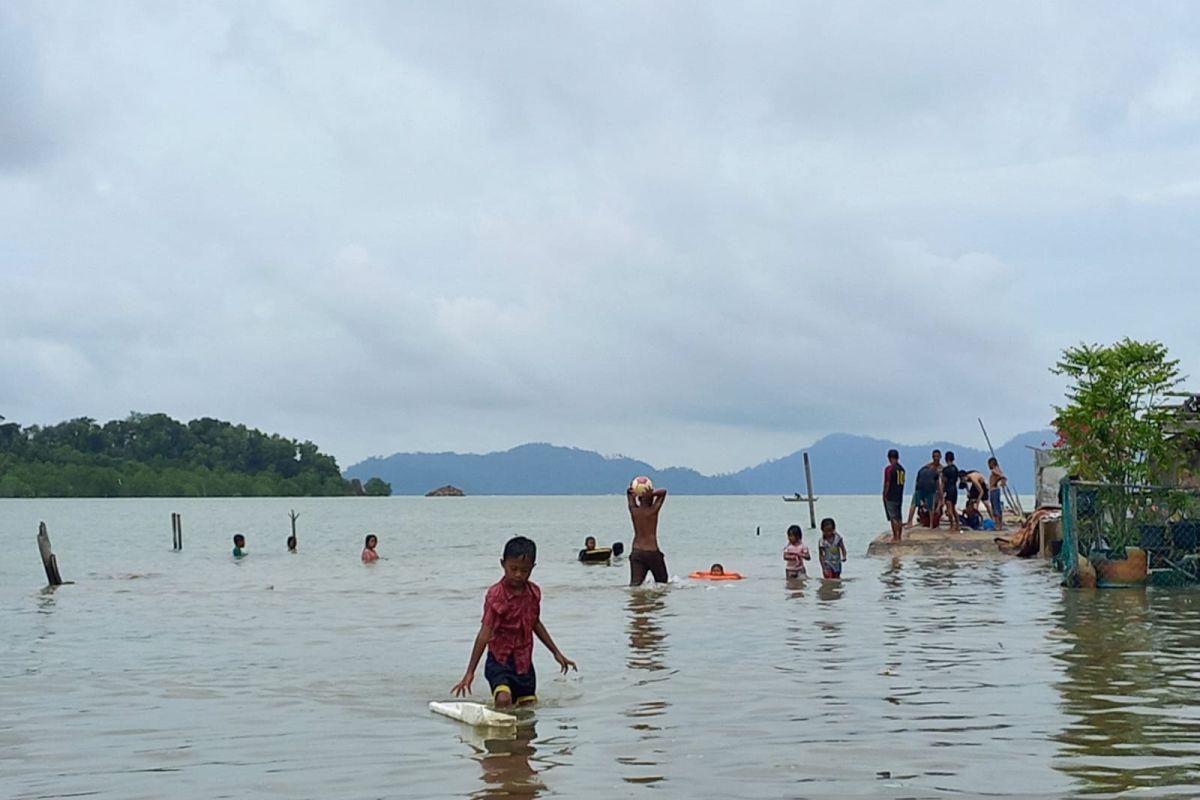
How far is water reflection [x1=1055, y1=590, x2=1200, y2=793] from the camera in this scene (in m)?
7.77

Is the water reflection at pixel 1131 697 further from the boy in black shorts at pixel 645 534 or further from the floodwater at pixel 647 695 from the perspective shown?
the boy in black shorts at pixel 645 534

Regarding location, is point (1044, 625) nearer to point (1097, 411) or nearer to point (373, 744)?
point (1097, 411)

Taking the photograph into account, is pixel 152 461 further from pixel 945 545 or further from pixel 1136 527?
pixel 1136 527

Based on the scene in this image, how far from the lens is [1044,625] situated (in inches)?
616

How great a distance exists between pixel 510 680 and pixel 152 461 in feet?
491

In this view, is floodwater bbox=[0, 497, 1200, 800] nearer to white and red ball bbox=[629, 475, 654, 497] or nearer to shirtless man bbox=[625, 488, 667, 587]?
shirtless man bbox=[625, 488, 667, 587]

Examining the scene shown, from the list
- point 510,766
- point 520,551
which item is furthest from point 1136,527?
point 510,766

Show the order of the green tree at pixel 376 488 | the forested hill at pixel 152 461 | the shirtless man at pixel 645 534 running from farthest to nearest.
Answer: the green tree at pixel 376 488 < the forested hill at pixel 152 461 < the shirtless man at pixel 645 534

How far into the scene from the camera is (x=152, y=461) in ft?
498

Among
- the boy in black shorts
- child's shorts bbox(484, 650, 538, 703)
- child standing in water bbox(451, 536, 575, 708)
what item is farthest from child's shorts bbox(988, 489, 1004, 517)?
child standing in water bbox(451, 536, 575, 708)

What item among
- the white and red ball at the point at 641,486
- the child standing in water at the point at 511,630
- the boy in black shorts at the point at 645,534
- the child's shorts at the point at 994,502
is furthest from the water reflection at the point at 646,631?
the child's shorts at the point at 994,502

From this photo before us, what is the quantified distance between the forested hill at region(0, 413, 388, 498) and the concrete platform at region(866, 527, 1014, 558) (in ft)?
406

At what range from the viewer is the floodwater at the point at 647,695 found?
26.3ft

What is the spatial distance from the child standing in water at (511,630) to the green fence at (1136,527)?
11582 millimetres
